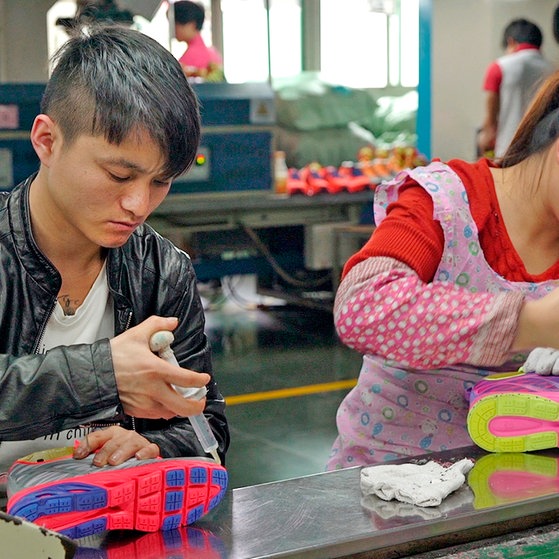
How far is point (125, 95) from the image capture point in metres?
1.17

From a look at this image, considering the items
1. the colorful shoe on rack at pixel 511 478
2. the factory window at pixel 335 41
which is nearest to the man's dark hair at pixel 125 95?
the colorful shoe on rack at pixel 511 478

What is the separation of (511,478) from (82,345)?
2.04ft

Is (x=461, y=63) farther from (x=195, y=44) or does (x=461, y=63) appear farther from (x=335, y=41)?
(x=335, y=41)

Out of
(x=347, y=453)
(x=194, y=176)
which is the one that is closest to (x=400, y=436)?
(x=347, y=453)

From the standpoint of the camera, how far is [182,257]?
1420mm

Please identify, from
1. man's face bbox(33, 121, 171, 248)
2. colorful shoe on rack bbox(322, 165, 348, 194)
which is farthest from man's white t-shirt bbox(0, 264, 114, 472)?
colorful shoe on rack bbox(322, 165, 348, 194)

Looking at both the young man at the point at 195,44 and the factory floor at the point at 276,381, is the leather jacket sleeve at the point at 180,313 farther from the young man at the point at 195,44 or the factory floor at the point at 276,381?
the young man at the point at 195,44

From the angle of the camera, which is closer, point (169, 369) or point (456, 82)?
point (169, 369)

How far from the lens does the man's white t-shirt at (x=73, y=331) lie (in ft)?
4.31

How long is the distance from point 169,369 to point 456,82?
5.71 meters

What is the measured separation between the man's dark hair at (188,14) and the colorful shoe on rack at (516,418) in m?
4.47

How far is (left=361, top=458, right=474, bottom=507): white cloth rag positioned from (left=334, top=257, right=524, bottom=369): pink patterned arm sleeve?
0.20 metres

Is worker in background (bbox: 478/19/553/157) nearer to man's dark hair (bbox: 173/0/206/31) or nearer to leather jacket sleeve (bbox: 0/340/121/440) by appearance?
man's dark hair (bbox: 173/0/206/31)

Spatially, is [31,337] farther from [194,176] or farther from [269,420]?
[194,176]
